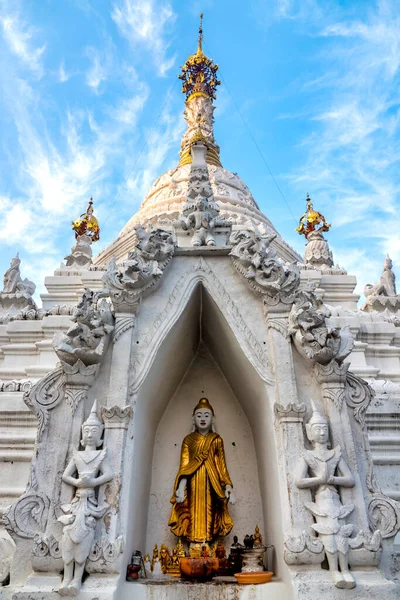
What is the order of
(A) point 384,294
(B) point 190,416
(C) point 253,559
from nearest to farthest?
(C) point 253,559 < (B) point 190,416 < (A) point 384,294

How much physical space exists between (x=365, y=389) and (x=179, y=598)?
3.12 meters

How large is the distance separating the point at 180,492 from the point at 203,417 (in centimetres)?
103

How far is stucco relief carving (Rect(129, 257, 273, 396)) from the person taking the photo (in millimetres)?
5570

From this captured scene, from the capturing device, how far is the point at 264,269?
606 centimetres

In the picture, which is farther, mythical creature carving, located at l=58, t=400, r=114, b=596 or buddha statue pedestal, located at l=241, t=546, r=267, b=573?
buddha statue pedestal, located at l=241, t=546, r=267, b=573

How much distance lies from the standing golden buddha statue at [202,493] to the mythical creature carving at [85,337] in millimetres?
1946

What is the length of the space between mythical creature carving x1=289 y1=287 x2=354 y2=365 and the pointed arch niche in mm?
490

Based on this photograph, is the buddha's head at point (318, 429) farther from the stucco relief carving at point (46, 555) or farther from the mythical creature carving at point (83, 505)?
the stucco relief carving at point (46, 555)


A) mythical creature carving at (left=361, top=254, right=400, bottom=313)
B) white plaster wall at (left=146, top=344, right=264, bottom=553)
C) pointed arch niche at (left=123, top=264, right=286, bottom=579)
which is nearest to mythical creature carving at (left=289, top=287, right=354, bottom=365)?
pointed arch niche at (left=123, top=264, right=286, bottom=579)

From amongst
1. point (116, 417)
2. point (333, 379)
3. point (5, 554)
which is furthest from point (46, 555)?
point (333, 379)

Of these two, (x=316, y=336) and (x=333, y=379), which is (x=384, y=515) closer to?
(x=333, y=379)

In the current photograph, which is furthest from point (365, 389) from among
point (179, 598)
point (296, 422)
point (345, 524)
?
point (179, 598)

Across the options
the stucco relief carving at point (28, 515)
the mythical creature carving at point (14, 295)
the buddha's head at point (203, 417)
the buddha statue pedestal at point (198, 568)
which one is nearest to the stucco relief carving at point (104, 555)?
the stucco relief carving at point (28, 515)

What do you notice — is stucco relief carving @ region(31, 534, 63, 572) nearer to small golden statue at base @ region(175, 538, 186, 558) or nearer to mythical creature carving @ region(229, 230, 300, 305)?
small golden statue at base @ region(175, 538, 186, 558)
